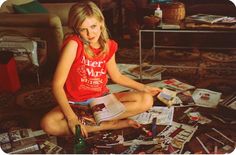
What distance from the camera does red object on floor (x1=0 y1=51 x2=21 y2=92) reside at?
257cm

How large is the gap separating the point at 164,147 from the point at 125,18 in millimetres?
2517

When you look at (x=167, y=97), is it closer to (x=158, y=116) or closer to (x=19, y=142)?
(x=158, y=116)

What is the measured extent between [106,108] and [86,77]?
0.22 meters

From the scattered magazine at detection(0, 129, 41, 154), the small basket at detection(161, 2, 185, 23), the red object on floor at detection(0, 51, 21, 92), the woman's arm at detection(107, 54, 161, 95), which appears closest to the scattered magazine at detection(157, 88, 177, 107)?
the woman's arm at detection(107, 54, 161, 95)

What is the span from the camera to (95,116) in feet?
6.07

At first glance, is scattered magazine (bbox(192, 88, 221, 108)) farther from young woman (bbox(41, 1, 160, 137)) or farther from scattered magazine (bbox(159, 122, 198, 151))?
young woman (bbox(41, 1, 160, 137))

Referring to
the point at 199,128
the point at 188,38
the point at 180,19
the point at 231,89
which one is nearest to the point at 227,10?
the point at 188,38

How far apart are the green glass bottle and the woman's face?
1.59 ft

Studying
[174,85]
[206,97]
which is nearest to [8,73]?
[174,85]

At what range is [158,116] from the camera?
87.4 inches

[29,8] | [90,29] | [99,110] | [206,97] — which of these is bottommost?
[206,97]

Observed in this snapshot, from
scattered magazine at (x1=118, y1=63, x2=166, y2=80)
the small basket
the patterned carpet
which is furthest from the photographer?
scattered magazine at (x1=118, y1=63, x2=166, y2=80)

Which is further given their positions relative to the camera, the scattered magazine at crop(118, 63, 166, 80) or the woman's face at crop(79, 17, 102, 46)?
the scattered magazine at crop(118, 63, 166, 80)

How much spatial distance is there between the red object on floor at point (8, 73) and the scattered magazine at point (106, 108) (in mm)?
959
